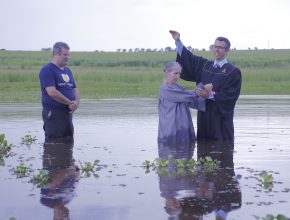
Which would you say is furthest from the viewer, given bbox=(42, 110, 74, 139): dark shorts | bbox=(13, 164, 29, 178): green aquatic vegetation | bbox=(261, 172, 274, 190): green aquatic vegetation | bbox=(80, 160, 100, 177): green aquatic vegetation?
bbox=(42, 110, 74, 139): dark shorts

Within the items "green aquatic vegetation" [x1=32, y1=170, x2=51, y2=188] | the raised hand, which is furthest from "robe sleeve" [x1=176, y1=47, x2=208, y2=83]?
"green aquatic vegetation" [x1=32, y1=170, x2=51, y2=188]

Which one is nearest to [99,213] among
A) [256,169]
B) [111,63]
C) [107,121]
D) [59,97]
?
[256,169]

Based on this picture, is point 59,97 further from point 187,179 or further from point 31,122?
point 31,122

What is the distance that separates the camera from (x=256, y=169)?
30.3 feet

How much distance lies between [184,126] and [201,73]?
99cm

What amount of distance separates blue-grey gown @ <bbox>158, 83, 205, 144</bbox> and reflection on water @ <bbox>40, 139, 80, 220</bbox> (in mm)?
1624

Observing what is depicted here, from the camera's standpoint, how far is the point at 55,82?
37.8ft

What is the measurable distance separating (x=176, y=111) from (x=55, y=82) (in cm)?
206

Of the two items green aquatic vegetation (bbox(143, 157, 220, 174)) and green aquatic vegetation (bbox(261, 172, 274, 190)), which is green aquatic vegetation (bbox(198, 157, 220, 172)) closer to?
green aquatic vegetation (bbox(143, 157, 220, 174))

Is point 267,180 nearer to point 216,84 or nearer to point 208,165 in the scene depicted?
point 208,165

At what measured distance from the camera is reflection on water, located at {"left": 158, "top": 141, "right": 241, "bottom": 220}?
679 cm

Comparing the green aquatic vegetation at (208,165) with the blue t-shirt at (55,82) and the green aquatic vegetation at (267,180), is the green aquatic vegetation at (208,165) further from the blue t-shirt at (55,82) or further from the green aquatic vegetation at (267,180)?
the blue t-shirt at (55,82)

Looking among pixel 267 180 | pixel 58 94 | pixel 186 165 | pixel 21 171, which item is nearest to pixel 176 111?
pixel 58 94

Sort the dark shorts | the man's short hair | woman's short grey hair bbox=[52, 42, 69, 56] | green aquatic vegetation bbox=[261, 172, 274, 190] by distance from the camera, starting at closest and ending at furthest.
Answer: green aquatic vegetation bbox=[261, 172, 274, 190] < the man's short hair < woman's short grey hair bbox=[52, 42, 69, 56] < the dark shorts
